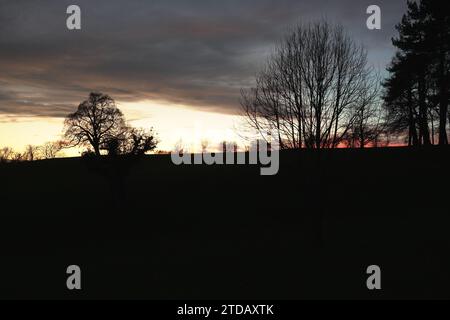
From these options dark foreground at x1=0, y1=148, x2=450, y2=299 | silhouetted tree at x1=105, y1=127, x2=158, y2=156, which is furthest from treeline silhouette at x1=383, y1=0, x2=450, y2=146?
silhouetted tree at x1=105, y1=127, x2=158, y2=156

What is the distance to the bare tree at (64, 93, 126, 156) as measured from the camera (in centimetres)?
4631

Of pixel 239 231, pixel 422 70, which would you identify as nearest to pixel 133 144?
pixel 239 231

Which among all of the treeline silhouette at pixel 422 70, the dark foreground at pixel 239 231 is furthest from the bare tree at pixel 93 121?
the treeline silhouette at pixel 422 70

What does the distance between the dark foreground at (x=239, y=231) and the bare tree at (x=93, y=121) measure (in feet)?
17.2

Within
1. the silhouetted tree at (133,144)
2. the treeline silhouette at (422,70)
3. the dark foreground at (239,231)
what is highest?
the treeline silhouette at (422,70)

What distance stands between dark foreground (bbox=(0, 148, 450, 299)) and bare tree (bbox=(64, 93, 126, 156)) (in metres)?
5.24

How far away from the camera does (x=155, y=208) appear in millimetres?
31062

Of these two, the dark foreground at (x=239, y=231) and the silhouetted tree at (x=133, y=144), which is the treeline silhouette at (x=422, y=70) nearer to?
the dark foreground at (x=239, y=231)

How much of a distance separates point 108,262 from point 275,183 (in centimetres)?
2105

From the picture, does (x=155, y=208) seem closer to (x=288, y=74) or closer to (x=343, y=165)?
(x=288, y=74)

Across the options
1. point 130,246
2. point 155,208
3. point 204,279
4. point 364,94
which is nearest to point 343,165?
point 155,208

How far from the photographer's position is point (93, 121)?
47375 millimetres

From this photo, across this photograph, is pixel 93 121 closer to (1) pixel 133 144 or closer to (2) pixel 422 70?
(1) pixel 133 144

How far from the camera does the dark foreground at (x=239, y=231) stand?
14153 mm
